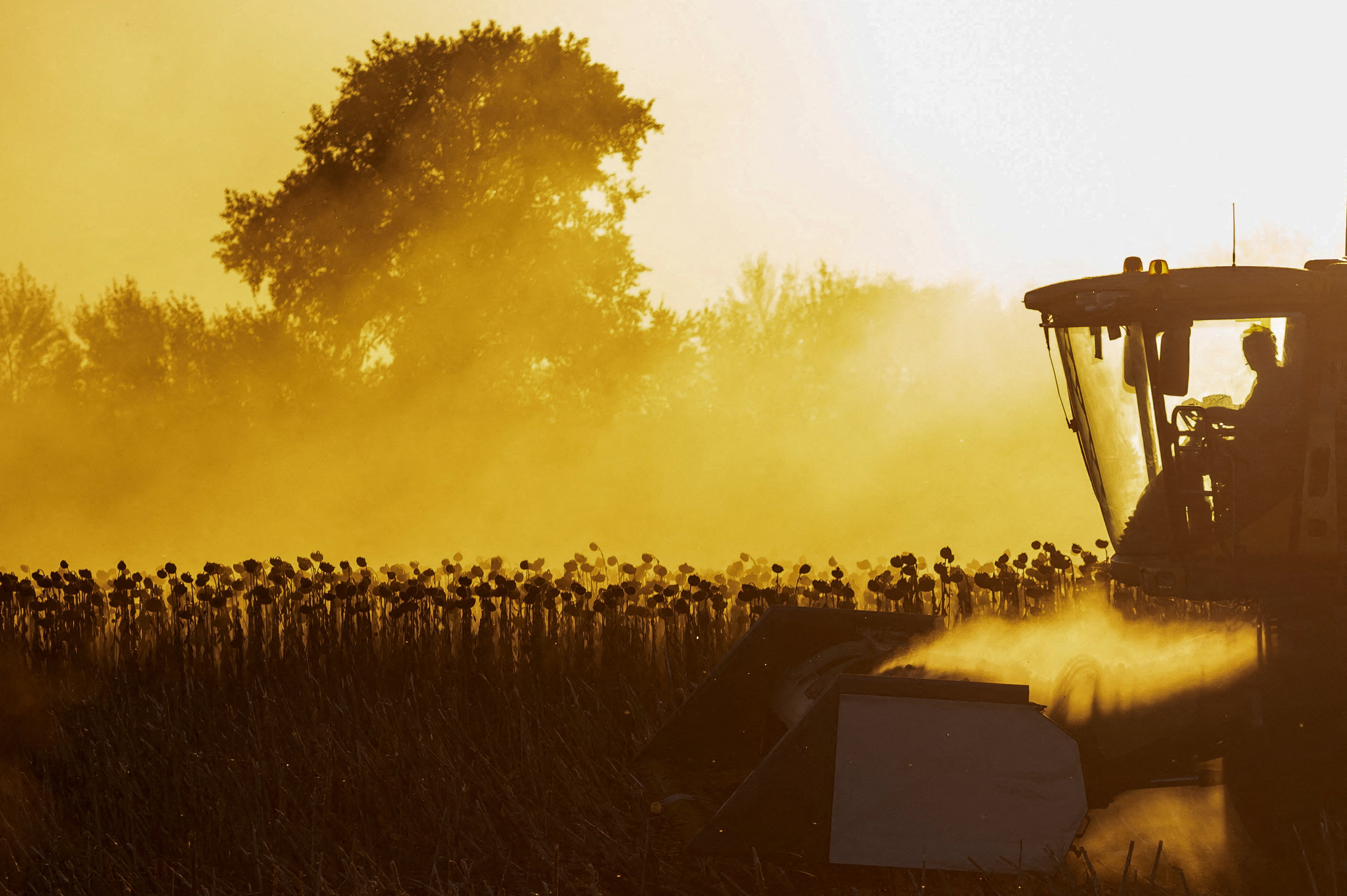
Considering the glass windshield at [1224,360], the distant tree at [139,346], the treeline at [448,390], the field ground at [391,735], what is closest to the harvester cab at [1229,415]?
the glass windshield at [1224,360]

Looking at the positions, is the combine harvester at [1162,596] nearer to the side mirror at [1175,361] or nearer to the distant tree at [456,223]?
the side mirror at [1175,361]

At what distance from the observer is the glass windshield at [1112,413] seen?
21.0ft

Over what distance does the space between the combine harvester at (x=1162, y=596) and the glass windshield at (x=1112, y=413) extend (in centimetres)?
1

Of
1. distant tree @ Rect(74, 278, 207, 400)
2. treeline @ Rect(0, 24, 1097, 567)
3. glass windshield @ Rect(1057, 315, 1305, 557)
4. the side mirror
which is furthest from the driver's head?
distant tree @ Rect(74, 278, 207, 400)

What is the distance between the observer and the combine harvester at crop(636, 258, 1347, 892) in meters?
4.46

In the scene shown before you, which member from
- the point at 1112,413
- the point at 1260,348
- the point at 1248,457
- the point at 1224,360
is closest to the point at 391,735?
the point at 1112,413

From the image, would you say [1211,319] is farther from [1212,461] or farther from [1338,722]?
[1338,722]

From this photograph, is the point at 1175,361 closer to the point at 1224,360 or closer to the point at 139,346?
the point at 1224,360

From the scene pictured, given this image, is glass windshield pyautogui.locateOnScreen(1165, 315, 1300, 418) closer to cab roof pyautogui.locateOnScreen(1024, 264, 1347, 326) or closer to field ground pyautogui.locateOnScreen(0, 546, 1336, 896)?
cab roof pyautogui.locateOnScreen(1024, 264, 1347, 326)

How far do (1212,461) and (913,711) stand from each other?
247 centimetres

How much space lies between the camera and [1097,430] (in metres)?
6.77

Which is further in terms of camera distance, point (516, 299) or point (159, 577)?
point (516, 299)

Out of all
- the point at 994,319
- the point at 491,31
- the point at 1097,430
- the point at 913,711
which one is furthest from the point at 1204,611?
the point at 994,319

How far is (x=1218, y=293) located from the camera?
602 centimetres
